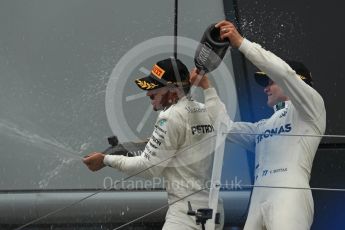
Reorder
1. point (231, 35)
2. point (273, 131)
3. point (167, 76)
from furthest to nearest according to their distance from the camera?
1. point (167, 76)
2. point (273, 131)
3. point (231, 35)

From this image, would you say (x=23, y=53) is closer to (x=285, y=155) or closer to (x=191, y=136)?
(x=191, y=136)

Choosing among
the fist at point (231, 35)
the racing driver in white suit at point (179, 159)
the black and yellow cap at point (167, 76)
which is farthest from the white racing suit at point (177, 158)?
the fist at point (231, 35)

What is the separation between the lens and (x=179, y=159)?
242 cm

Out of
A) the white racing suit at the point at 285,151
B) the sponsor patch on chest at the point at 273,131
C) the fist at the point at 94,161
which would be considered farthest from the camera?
the fist at the point at 94,161

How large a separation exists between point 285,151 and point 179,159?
341mm

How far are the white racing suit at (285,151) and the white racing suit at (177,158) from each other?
15cm

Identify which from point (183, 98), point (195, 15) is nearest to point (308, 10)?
point (195, 15)

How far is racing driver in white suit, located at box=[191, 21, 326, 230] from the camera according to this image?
7.13 feet

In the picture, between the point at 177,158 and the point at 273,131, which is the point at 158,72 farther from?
the point at 273,131

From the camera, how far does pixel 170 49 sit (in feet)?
→ 10.5

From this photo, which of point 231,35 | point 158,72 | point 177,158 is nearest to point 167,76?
point 158,72

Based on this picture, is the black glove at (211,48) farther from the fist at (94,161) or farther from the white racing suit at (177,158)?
the fist at (94,161)

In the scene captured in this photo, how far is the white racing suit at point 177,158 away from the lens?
7.84 ft

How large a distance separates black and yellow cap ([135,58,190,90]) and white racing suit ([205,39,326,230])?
0.30m
